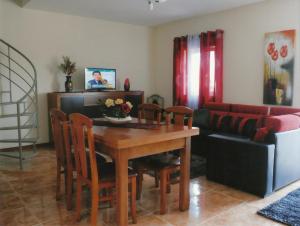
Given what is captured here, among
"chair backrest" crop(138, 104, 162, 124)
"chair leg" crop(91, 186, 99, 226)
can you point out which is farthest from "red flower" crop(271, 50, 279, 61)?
"chair leg" crop(91, 186, 99, 226)

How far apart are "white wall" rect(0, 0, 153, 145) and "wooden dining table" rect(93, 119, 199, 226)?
10.0 feet

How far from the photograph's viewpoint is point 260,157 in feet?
9.87

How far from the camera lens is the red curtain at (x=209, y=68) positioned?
5328mm

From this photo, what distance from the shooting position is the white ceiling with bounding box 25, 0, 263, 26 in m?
4.68

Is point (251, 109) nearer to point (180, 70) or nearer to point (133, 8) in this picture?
point (180, 70)

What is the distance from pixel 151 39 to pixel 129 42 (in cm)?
67

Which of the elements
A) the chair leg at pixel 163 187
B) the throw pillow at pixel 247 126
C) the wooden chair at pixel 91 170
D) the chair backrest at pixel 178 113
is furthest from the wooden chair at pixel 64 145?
the throw pillow at pixel 247 126

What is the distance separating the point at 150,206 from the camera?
2.89 metres

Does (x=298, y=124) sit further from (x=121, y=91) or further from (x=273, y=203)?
(x=121, y=91)

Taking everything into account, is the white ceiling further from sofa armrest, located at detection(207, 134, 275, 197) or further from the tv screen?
sofa armrest, located at detection(207, 134, 275, 197)

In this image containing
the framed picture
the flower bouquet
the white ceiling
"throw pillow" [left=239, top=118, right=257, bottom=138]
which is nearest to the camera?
the flower bouquet

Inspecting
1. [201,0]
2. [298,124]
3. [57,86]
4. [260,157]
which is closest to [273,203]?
[260,157]

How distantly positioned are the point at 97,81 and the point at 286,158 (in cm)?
382

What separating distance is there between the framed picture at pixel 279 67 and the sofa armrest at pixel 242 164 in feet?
5.70
